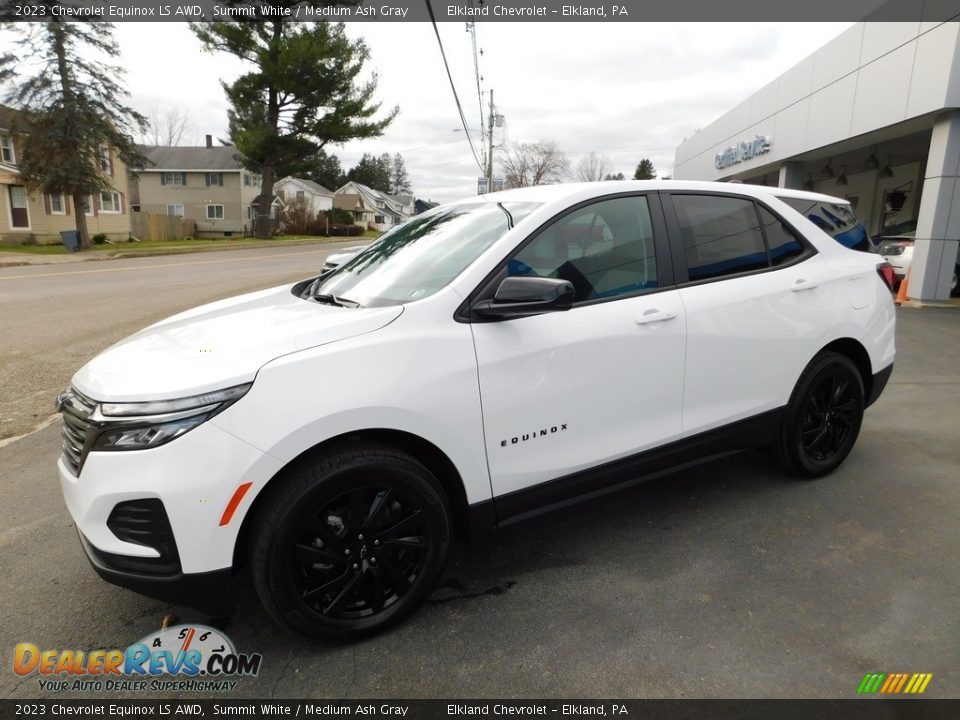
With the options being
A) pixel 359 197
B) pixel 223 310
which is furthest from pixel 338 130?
pixel 359 197

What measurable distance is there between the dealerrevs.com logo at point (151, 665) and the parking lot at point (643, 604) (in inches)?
2.0

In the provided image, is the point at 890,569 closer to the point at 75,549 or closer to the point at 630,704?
the point at 630,704

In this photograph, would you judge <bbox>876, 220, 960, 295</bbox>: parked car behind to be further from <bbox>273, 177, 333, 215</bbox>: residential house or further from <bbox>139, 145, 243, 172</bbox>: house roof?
<bbox>273, 177, 333, 215</bbox>: residential house

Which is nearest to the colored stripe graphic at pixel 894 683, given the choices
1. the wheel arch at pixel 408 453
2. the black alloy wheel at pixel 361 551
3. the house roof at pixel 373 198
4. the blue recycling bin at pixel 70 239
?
the wheel arch at pixel 408 453

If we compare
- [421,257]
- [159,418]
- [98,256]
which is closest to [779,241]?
[421,257]

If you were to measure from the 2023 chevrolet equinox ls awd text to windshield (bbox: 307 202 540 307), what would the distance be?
2cm

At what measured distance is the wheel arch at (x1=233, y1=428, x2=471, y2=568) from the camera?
7.29ft

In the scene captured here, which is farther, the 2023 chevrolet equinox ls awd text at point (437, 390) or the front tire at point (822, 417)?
the front tire at point (822, 417)

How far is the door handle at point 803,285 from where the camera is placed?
3.52 m

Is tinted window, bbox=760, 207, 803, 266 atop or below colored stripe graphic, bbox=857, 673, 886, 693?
atop

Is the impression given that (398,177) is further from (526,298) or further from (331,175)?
(526,298)

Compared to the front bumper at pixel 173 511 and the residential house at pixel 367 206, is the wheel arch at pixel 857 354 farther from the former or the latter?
the residential house at pixel 367 206

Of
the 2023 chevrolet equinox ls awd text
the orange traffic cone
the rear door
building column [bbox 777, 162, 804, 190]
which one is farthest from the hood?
building column [bbox 777, 162, 804, 190]

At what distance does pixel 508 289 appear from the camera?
2490 millimetres
